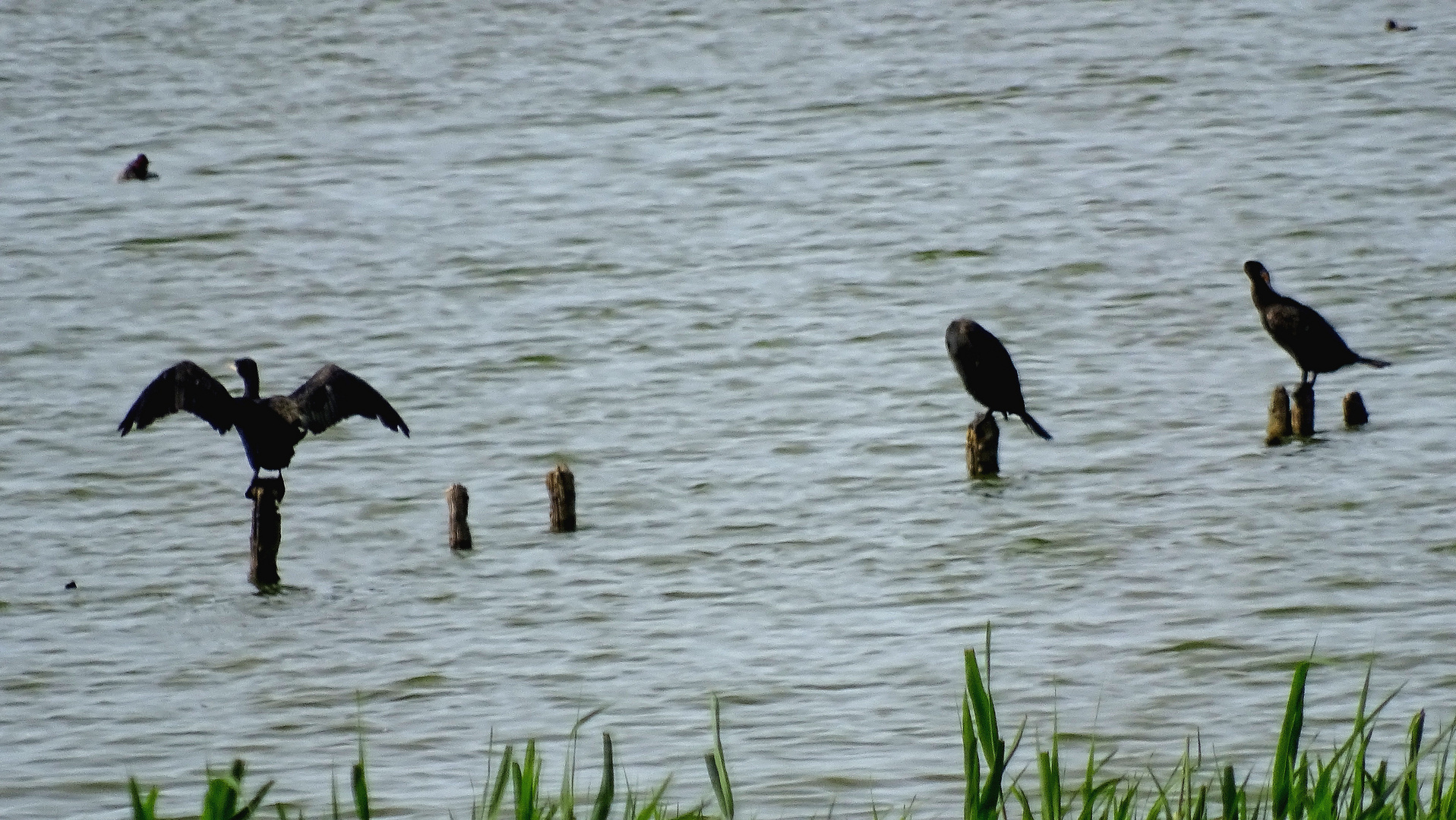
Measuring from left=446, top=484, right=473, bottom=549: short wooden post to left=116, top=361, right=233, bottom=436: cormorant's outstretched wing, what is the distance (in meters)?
1.55

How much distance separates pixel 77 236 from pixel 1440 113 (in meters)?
15.4

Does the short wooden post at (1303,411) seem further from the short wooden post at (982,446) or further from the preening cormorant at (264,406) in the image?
the preening cormorant at (264,406)

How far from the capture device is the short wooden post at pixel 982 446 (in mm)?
13930

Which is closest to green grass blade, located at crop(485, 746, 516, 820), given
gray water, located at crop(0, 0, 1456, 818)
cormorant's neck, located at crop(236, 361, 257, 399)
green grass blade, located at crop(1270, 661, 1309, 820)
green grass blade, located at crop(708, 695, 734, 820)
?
green grass blade, located at crop(708, 695, 734, 820)

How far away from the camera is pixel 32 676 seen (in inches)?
436

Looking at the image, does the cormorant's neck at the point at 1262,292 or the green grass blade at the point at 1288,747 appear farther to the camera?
the cormorant's neck at the point at 1262,292

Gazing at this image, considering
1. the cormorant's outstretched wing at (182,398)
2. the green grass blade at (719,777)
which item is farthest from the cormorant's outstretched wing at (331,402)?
the green grass blade at (719,777)

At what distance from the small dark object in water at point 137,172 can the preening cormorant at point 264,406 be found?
16.1 metres

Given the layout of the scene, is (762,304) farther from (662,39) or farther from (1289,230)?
(662,39)

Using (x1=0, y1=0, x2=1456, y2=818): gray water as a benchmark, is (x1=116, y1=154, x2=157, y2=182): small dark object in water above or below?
above

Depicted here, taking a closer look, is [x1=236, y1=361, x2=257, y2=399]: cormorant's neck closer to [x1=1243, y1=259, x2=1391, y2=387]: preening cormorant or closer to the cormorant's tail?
the cormorant's tail

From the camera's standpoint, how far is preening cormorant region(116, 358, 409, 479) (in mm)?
11734

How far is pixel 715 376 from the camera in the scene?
63.5 ft

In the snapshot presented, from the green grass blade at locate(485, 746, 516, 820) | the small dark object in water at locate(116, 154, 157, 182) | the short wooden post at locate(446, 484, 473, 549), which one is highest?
the small dark object in water at locate(116, 154, 157, 182)
